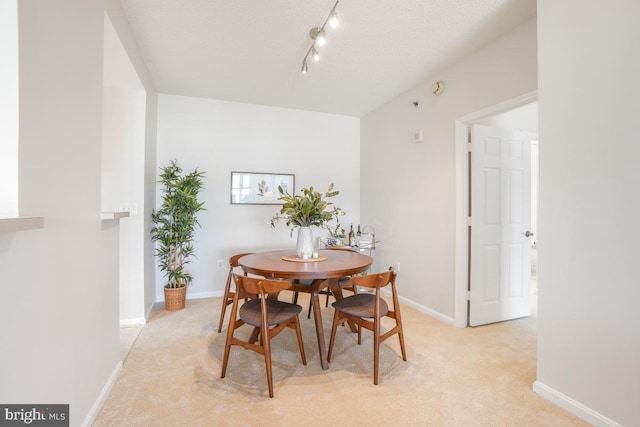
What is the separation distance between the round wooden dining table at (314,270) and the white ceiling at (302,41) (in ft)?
6.28

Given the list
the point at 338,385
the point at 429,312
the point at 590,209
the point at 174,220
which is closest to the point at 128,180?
the point at 174,220

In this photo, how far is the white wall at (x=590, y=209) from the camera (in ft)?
4.63

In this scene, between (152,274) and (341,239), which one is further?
(341,239)

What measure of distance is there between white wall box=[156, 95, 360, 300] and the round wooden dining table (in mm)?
1537

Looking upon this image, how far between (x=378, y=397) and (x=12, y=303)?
5.99 feet

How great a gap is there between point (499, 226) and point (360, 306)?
1891mm

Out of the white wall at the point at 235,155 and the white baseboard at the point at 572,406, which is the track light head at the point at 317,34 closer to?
the white wall at the point at 235,155

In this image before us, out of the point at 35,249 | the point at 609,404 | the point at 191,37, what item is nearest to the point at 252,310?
the point at 35,249

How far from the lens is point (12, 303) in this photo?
0.96m

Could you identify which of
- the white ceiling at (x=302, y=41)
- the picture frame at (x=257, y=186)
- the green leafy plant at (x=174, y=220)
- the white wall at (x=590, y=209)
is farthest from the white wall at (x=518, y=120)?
the green leafy plant at (x=174, y=220)

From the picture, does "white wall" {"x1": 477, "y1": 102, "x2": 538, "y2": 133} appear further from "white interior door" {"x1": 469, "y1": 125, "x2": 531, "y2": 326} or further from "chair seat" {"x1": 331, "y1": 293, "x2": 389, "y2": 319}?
"chair seat" {"x1": 331, "y1": 293, "x2": 389, "y2": 319}

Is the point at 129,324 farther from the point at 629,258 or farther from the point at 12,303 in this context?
the point at 629,258

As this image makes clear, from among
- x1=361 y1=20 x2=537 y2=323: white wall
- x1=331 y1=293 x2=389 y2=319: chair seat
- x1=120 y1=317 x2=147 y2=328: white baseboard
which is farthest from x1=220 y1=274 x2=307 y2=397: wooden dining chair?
x1=361 y1=20 x2=537 y2=323: white wall

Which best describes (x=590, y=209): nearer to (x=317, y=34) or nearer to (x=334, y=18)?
(x=334, y=18)
